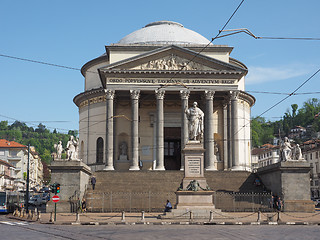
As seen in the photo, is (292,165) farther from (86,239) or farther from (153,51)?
(86,239)

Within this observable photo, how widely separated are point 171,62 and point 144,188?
A: 50.6ft

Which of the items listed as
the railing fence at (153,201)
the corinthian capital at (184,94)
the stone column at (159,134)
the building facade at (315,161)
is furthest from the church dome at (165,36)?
the building facade at (315,161)

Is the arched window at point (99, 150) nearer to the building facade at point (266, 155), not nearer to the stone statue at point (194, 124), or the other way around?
the stone statue at point (194, 124)

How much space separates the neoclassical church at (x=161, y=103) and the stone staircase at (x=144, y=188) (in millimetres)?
3725

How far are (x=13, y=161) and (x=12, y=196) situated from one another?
68737 millimetres

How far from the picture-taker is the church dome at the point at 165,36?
62.4 m

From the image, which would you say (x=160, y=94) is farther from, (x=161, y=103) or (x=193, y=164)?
(x=193, y=164)

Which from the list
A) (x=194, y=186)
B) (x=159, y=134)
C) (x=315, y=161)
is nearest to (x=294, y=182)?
(x=194, y=186)

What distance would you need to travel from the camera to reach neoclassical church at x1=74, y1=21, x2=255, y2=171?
170 ft

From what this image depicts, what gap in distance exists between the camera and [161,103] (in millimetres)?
52250

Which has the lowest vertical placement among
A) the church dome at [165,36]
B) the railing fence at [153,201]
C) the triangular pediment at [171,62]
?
the railing fence at [153,201]

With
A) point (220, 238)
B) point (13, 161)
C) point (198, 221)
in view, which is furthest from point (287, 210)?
point (13, 161)

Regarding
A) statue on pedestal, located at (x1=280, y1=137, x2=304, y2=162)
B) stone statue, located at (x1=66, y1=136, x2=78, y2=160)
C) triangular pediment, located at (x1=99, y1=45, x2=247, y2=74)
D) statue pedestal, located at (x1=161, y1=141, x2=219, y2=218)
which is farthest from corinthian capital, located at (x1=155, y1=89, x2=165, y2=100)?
statue pedestal, located at (x1=161, y1=141, x2=219, y2=218)

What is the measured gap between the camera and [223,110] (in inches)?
2334
